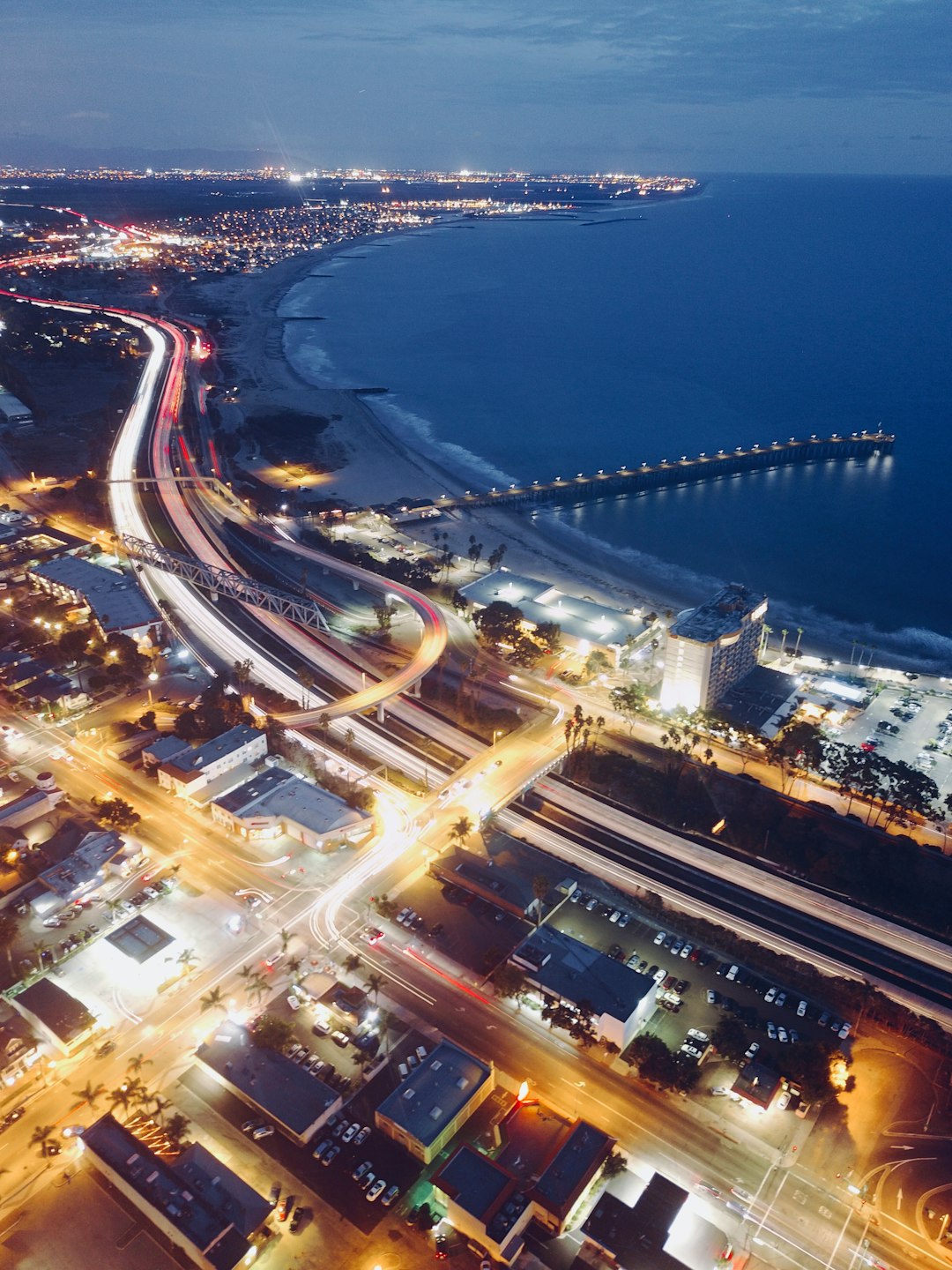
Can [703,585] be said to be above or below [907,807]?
above

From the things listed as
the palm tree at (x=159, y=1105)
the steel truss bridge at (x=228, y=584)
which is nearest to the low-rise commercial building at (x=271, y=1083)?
the palm tree at (x=159, y=1105)

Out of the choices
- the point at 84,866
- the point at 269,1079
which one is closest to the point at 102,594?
the point at 84,866

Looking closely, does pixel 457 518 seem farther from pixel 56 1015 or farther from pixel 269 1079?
pixel 269 1079

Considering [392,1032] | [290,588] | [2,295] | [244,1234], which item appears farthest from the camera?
[2,295]

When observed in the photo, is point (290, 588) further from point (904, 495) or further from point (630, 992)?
point (904, 495)

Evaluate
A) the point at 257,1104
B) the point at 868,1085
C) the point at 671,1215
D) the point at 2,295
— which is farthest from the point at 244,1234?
the point at 2,295

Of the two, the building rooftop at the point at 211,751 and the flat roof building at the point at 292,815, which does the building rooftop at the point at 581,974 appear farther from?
the building rooftop at the point at 211,751
